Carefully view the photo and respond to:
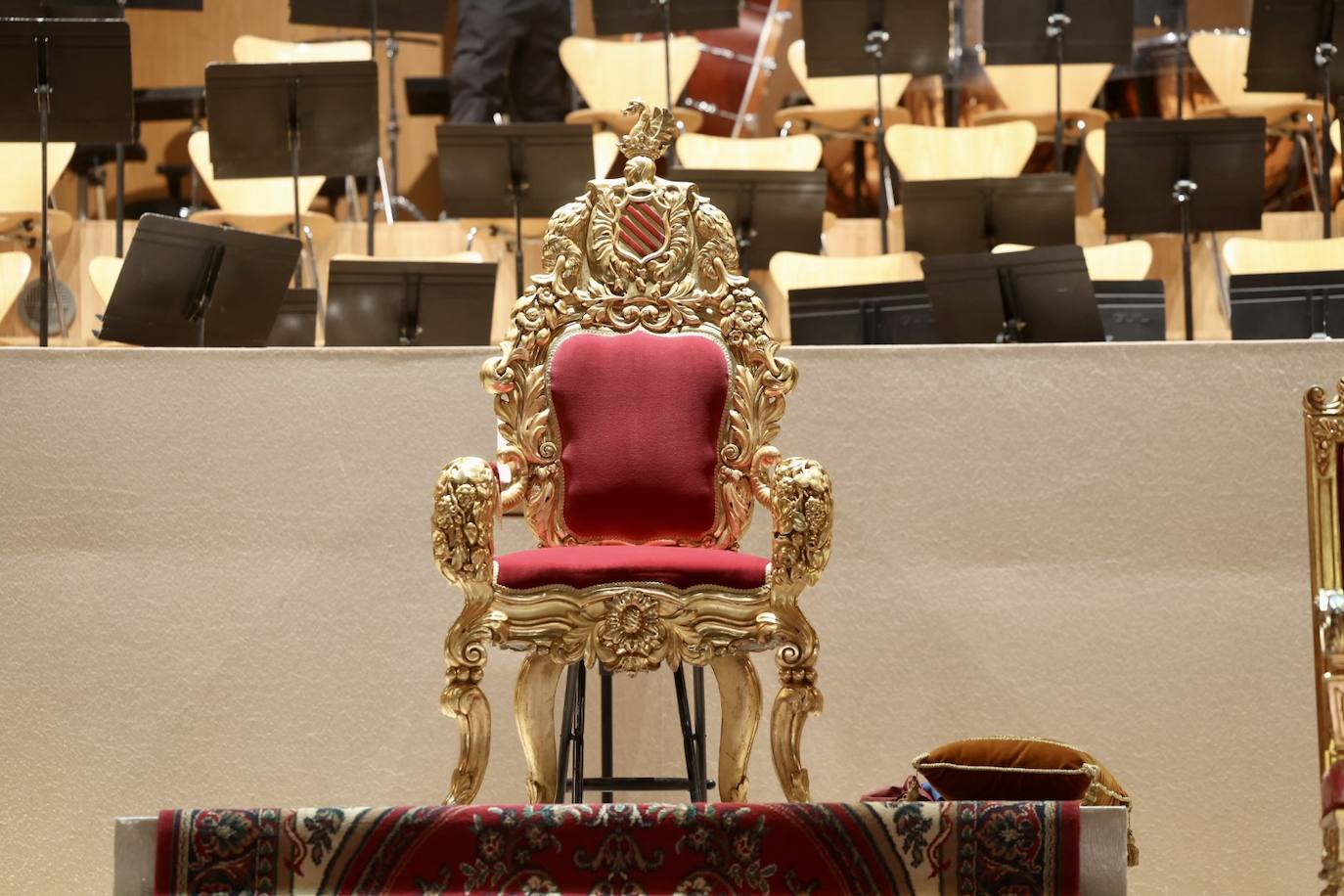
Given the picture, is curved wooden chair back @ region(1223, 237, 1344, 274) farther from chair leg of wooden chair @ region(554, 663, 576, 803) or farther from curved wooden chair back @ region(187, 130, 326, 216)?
curved wooden chair back @ region(187, 130, 326, 216)

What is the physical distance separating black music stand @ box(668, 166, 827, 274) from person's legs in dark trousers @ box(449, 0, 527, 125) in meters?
1.27

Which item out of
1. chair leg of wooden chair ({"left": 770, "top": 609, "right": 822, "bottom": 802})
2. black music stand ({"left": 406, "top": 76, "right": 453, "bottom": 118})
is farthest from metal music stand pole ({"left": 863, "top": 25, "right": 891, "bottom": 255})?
chair leg of wooden chair ({"left": 770, "top": 609, "right": 822, "bottom": 802})

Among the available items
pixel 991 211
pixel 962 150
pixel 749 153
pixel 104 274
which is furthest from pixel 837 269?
pixel 104 274

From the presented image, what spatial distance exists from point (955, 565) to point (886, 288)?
971 mm

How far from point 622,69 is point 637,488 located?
10.6 ft

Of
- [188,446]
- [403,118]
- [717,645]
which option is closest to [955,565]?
[717,645]

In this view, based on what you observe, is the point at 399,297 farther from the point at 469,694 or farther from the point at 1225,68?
the point at 1225,68

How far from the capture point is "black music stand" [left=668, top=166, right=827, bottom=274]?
4582 mm

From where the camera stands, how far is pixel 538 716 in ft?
8.49

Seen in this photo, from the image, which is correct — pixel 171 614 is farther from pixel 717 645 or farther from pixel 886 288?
pixel 886 288

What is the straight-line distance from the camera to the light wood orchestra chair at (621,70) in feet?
18.7

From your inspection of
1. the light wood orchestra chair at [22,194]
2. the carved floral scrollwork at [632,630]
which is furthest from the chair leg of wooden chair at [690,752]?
the light wood orchestra chair at [22,194]

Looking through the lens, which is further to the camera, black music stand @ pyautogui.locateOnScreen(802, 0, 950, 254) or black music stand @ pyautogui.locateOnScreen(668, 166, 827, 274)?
black music stand @ pyautogui.locateOnScreen(802, 0, 950, 254)

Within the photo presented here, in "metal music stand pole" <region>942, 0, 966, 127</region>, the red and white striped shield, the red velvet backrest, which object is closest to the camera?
the red velvet backrest
